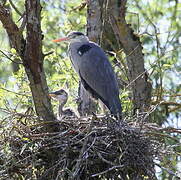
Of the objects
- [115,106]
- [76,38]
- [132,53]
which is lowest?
[115,106]

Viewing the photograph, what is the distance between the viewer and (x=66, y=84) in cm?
855

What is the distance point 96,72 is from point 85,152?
244 centimetres

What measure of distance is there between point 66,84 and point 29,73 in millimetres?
2956

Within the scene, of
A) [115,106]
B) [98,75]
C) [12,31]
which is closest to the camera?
[12,31]

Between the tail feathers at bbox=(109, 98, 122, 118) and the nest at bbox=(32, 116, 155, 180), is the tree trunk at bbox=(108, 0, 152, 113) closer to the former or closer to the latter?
the tail feathers at bbox=(109, 98, 122, 118)

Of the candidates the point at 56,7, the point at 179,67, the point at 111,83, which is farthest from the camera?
the point at 56,7

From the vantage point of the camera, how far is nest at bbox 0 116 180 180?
18.4 ft

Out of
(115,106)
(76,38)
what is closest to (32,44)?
(115,106)

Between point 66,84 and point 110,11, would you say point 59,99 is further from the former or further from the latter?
point 110,11

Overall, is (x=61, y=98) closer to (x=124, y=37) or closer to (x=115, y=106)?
(x=115, y=106)

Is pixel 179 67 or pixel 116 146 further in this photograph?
pixel 179 67

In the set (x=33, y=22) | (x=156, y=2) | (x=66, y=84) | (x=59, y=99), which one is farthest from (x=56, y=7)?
(x=33, y=22)

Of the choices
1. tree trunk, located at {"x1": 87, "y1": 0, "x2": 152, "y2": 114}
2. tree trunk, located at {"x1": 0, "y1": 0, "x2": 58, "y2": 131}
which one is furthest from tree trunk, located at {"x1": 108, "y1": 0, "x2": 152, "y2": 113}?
tree trunk, located at {"x1": 0, "y1": 0, "x2": 58, "y2": 131}

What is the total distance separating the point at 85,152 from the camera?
549 cm
